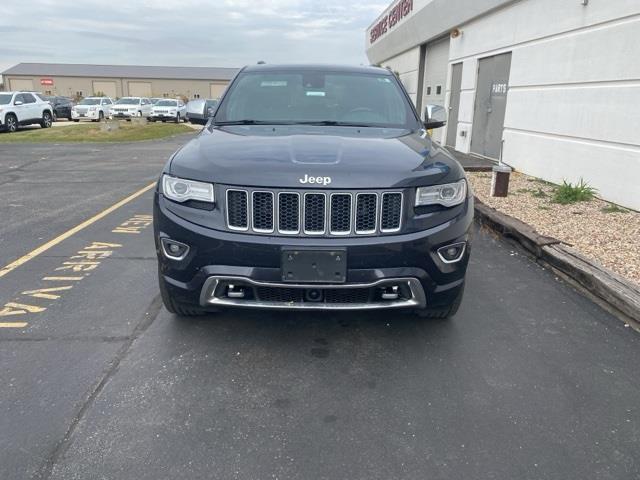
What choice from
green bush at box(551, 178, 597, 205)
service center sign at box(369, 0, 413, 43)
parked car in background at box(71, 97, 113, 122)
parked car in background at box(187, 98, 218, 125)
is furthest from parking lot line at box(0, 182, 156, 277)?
parked car in background at box(71, 97, 113, 122)

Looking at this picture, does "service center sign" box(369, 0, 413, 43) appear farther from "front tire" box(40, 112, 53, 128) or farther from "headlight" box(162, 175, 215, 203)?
"front tire" box(40, 112, 53, 128)

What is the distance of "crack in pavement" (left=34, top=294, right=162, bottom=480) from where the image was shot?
224 cm

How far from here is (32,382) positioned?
286cm

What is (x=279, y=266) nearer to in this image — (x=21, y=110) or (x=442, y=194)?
(x=442, y=194)

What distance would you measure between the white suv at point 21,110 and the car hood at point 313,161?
2399cm

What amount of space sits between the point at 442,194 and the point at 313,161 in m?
0.80

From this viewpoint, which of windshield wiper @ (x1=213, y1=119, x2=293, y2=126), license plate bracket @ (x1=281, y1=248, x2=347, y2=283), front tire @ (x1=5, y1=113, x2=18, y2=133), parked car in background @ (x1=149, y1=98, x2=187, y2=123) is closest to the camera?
license plate bracket @ (x1=281, y1=248, x2=347, y2=283)

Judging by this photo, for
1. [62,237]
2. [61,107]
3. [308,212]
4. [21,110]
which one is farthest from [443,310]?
[61,107]

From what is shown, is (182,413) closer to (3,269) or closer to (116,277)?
(116,277)

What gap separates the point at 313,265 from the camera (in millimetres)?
2834

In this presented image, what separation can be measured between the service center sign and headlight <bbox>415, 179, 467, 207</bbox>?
1675cm

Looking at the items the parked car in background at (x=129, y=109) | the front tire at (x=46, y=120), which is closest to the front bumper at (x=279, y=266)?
the front tire at (x=46, y=120)

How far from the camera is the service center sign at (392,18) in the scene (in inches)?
736

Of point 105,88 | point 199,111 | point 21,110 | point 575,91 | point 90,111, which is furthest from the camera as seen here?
point 105,88
